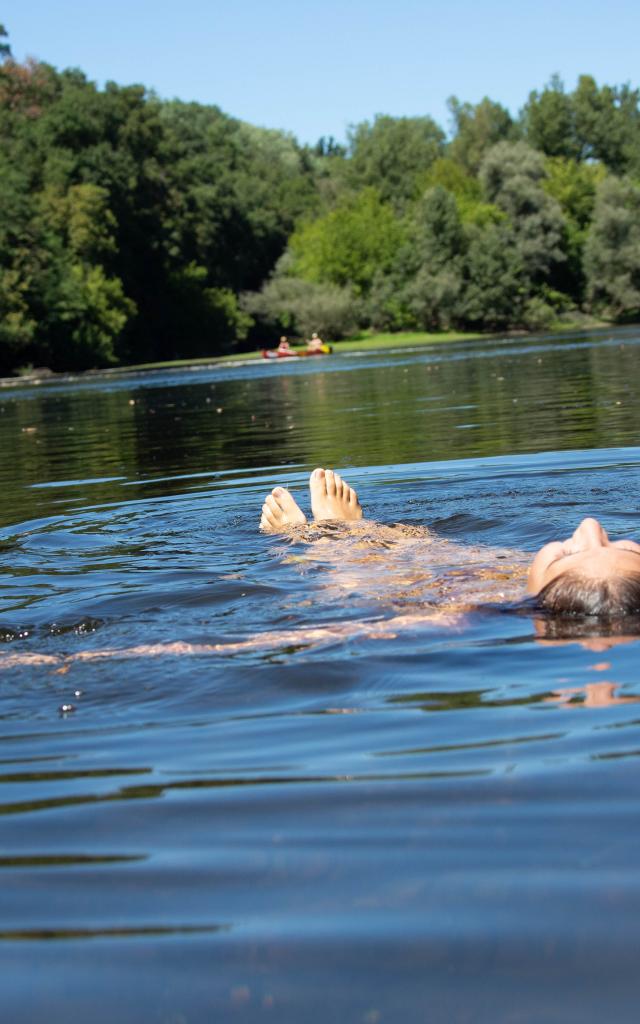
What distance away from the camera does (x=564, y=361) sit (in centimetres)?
2620

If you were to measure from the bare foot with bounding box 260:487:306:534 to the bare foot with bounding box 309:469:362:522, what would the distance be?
0.49 ft

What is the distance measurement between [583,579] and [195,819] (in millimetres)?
2233

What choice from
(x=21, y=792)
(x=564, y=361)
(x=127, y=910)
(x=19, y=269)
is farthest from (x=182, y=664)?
(x=19, y=269)

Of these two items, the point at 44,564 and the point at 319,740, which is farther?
the point at 44,564

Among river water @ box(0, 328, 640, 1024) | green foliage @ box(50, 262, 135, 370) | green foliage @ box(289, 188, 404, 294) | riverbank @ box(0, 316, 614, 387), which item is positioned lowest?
river water @ box(0, 328, 640, 1024)

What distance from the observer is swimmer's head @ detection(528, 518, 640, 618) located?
452cm

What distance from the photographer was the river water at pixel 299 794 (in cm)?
205

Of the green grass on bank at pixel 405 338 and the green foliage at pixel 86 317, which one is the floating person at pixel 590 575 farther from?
the green grass on bank at pixel 405 338

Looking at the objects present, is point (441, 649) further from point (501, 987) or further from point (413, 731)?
point (501, 987)

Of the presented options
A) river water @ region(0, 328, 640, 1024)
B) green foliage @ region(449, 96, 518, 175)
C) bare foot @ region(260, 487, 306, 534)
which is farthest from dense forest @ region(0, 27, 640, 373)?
river water @ region(0, 328, 640, 1024)

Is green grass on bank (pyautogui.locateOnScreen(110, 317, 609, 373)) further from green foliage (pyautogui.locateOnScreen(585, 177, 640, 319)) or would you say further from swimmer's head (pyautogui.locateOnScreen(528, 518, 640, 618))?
swimmer's head (pyautogui.locateOnScreen(528, 518, 640, 618))

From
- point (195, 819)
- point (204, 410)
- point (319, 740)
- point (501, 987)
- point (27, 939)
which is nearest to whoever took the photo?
point (501, 987)

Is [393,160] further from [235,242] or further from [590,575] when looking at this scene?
[590,575]

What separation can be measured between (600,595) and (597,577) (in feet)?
0.24
